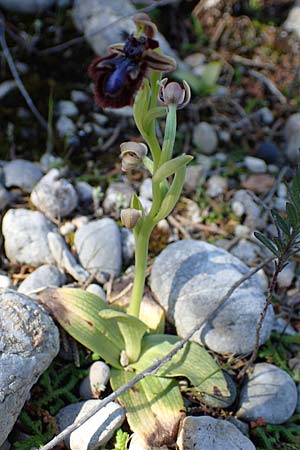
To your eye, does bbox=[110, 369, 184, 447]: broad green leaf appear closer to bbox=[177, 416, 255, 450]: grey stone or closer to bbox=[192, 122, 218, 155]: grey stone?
bbox=[177, 416, 255, 450]: grey stone

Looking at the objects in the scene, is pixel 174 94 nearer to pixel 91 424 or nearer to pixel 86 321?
pixel 86 321

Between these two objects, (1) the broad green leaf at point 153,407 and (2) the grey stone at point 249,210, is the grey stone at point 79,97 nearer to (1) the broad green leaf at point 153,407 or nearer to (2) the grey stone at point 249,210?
(2) the grey stone at point 249,210

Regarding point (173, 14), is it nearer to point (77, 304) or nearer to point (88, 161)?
point (88, 161)

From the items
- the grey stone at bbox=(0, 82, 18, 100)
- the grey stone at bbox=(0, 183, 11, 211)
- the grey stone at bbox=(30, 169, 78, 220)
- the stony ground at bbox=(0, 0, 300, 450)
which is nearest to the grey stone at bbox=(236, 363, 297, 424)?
the stony ground at bbox=(0, 0, 300, 450)

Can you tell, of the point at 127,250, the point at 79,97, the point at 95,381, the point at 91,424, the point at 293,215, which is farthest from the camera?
the point at 79,97

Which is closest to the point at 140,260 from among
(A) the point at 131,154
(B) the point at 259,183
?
(A) the point at 131,154

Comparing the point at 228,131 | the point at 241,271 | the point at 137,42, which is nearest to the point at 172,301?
the point at 241,271

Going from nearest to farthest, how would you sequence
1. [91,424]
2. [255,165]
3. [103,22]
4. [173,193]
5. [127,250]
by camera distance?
[91,424]
[173,193]
[127,250]
[255,165]
[103,22]
